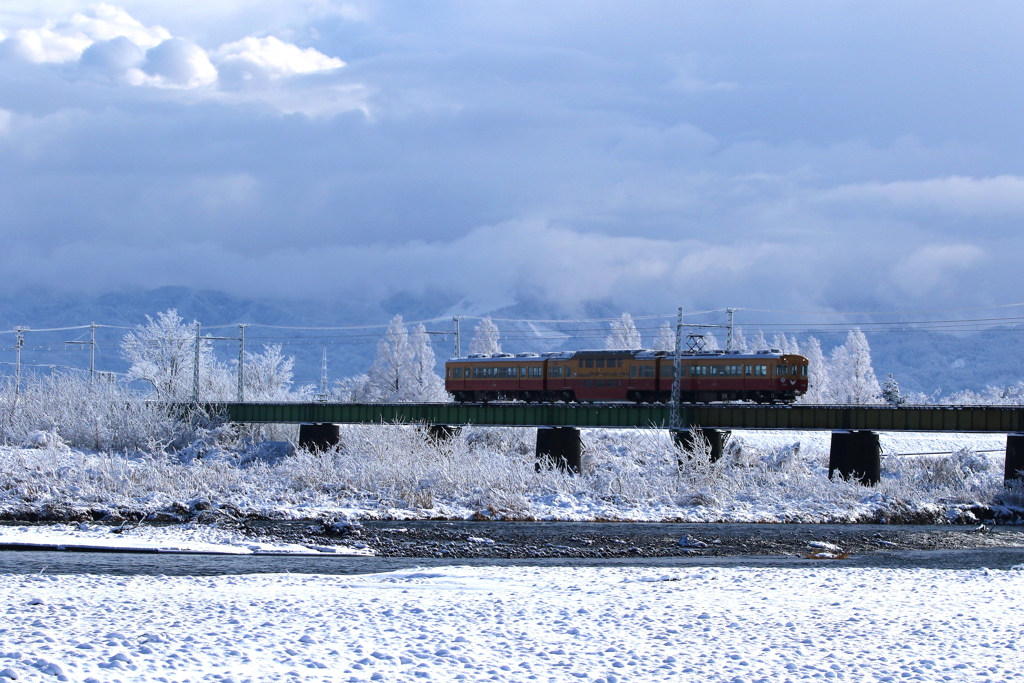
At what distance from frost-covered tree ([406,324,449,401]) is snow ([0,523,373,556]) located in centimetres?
6995

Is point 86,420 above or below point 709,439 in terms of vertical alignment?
below

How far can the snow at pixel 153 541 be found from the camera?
31.0m

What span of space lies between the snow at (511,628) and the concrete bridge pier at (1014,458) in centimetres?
3110

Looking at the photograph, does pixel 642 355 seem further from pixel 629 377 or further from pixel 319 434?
pixel 319 434

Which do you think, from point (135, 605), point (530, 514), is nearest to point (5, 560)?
point (135, 605)

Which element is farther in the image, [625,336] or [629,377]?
[625,336]

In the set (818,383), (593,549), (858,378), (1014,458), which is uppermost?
(858,378)

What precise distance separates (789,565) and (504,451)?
4270 centimetres

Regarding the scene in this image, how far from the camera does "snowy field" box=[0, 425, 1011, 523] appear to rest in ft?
133

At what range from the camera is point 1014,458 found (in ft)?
178

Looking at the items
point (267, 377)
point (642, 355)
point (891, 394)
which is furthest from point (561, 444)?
point (267, 377)

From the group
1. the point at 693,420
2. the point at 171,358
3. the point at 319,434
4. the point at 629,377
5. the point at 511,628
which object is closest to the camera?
the point at 511,628

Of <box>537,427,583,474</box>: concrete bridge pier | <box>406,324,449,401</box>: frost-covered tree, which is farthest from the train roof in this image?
<box>406,324,449,401</box>: frost-covered tree

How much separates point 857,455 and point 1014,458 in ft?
26.2
